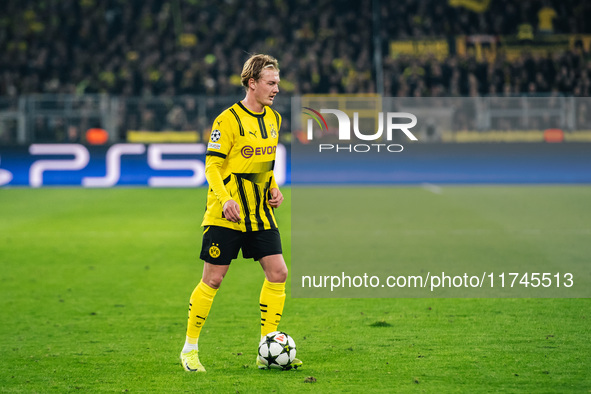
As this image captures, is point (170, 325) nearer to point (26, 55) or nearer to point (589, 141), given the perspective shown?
Result: point (589, 141)

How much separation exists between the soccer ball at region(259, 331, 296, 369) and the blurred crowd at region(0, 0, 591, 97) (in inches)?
654

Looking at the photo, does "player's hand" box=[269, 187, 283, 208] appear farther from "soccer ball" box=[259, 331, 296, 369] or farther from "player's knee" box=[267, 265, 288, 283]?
"soccer ball" box=[259, 331, 296, 369]

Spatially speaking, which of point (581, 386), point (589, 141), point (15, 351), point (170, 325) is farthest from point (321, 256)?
point (589, 141)

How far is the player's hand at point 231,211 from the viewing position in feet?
14.8

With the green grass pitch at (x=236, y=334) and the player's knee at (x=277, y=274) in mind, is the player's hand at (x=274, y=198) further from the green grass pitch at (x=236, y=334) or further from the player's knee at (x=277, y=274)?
the green grass pitch at (x=236, y=334)

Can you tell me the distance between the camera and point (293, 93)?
71.6 feet

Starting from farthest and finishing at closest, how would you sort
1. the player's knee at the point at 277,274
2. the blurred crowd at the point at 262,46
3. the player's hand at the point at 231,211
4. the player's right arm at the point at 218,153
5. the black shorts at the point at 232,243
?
the blurred crowd at the point at 262,46, the player's knee at the point at 277,274, the black shorts at the point at 232,243, the player's right arm at the point at 218,153, the player's hand at the point at 231,211

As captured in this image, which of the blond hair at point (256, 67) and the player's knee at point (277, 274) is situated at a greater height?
the blond hair at point (256, 67)

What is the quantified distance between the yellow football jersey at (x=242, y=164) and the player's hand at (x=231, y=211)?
0.39ft

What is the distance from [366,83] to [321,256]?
13523mm

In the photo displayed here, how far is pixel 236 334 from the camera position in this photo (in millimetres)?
5930

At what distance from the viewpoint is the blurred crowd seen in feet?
71.8

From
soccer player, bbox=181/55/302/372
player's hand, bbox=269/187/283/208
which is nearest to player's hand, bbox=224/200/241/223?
soccer player, bbox=181/55/302/372

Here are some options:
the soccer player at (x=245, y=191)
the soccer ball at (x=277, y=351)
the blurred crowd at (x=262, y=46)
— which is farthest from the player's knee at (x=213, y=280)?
the blurred crowd at (x=262, y=46)
